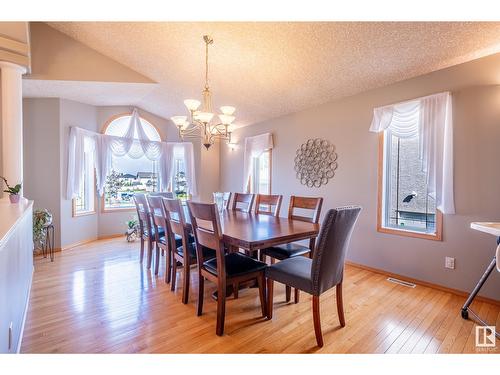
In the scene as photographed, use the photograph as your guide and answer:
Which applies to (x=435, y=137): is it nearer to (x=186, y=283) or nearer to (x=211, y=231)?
(x=211, y=231)

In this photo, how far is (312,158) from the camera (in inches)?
159

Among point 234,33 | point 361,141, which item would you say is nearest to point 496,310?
point 361,141

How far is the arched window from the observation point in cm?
520

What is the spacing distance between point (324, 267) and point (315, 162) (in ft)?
8.01

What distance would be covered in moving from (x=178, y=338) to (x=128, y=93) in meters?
4.12

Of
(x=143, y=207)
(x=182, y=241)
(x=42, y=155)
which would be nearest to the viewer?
(x=182, y=241)

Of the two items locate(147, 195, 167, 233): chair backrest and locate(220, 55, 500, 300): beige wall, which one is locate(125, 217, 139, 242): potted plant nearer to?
locate(147, 195, 167, 233): chair backrest

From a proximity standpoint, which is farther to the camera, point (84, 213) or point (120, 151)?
point (120, 151)

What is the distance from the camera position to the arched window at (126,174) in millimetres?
5203

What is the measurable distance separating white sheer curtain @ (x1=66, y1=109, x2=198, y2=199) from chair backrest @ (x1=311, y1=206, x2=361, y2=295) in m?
4.35

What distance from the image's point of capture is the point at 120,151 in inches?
201

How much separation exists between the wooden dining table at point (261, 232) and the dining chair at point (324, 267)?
26 centimetres

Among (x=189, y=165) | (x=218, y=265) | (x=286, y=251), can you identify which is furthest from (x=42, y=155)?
(x=286, y=251)
